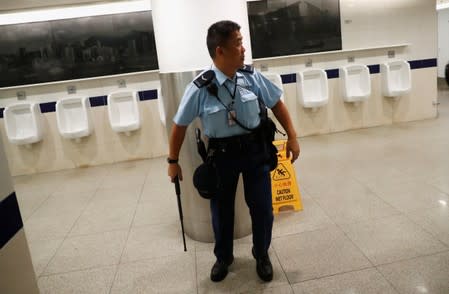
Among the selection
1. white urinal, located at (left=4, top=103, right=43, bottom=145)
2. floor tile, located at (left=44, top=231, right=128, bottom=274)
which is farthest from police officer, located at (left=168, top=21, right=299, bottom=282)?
white urinal, located at (left=4, top=103, right=43, bottom=145)

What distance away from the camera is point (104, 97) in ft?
17.7

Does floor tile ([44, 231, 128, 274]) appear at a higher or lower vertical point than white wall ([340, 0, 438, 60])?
lower

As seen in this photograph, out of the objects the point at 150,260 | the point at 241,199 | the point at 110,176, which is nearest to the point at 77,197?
the point at 110,176

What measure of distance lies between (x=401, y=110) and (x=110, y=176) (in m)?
4.42

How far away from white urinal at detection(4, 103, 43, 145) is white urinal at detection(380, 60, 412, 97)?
4.91 meters

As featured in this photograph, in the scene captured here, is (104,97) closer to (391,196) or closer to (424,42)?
(391,196)

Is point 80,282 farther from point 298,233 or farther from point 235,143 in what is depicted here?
point 298,233

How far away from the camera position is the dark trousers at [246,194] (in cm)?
210

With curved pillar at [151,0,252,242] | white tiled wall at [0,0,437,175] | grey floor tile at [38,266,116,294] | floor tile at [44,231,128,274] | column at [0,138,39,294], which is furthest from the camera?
white tiled wall at [0,0,437,175]

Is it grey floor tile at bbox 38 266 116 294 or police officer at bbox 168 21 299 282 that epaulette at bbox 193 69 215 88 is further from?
grey floor tile at bbox 38 266 116 294

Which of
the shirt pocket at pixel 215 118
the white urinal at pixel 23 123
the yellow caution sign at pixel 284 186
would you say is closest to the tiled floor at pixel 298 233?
the yellow caution sign at pixel 284 186

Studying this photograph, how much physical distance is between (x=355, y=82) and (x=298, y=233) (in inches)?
143

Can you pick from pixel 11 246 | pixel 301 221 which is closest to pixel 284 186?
pixel 301 221

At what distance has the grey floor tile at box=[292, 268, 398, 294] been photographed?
2109 mm
